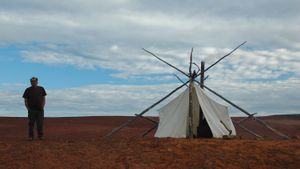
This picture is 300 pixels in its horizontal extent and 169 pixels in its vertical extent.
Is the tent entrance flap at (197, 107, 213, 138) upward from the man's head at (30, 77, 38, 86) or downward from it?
downward

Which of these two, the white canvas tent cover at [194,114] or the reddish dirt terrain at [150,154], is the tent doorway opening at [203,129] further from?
the reddish dirt terrain at [150,154]

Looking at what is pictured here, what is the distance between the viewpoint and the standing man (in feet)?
47.1

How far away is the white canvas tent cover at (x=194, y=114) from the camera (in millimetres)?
16391

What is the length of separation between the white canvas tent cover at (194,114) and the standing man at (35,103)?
13.0 feet

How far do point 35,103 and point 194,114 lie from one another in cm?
490

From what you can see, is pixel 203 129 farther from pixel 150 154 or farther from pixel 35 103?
pixel 35 103

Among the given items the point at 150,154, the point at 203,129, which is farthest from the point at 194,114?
the point at 150,154

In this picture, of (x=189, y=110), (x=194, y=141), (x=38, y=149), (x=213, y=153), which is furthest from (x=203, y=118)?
(x=38, y=149)

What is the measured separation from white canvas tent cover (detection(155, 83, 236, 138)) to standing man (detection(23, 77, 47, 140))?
13.0 feet

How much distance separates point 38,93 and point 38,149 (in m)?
2.11

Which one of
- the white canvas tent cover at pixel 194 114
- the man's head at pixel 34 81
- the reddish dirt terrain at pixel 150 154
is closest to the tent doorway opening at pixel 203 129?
the white canvas tent cover at pixel 194 114

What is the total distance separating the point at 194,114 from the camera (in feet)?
54.6

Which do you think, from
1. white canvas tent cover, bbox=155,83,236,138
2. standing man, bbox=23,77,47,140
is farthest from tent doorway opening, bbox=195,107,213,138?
standing man, bbox=23,77,47,140

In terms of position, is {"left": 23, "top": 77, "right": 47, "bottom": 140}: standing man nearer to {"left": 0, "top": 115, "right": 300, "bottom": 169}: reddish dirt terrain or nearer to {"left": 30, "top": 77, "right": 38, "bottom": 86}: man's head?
{"left": 30, "top": 77, "right": 38, "bottom": 86}: man's head
